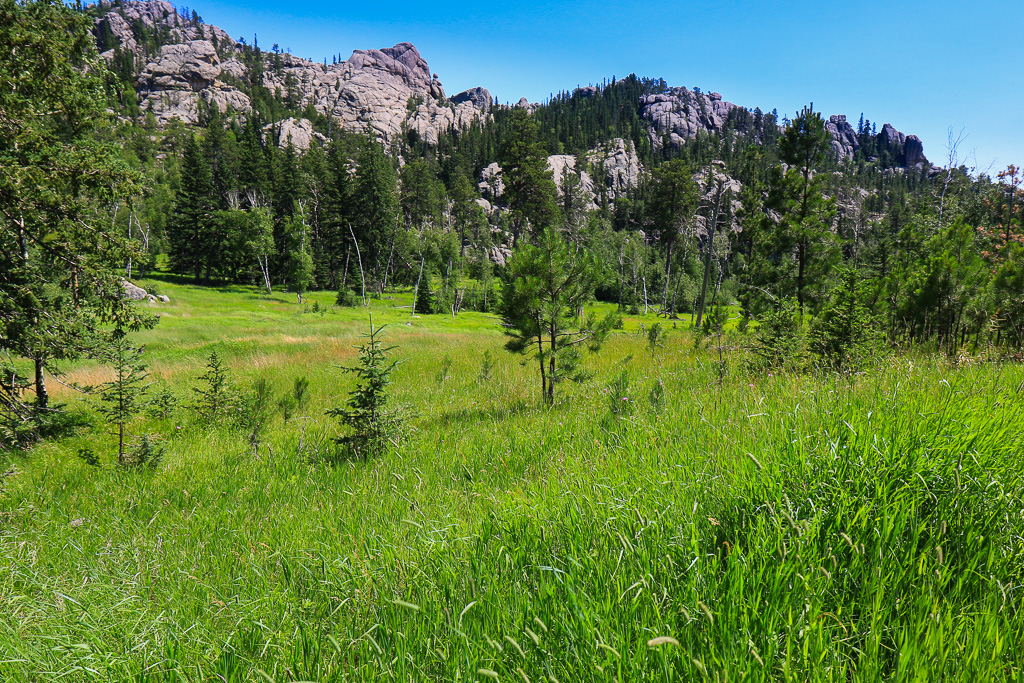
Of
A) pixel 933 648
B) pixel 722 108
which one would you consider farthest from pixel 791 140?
pixel 722 108

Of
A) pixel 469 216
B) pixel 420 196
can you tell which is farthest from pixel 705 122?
pixel 420 196

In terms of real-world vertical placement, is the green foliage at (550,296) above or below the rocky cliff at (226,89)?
below

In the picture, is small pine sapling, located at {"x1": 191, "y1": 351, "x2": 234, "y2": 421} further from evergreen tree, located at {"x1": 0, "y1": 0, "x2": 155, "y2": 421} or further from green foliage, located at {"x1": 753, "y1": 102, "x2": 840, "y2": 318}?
green foliage, located at {"x1": 753, "y1": 102, "x2": 840, "y2": 318}

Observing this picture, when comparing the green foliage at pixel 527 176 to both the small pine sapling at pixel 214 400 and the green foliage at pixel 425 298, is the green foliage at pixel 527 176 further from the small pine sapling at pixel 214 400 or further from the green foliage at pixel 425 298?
the small pine sapling at pixel 214 400

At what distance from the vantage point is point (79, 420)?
28.6 ft

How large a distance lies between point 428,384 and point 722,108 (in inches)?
9165

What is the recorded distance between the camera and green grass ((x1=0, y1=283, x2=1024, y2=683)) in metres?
1.31

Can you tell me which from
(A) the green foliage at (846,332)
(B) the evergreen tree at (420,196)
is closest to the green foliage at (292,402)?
(A) the green foliage at (846,332)

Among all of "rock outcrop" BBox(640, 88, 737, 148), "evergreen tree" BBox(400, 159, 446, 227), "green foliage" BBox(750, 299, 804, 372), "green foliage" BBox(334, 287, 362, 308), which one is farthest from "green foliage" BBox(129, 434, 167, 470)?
"rock outcrop" BBox(640, 88, 737, 148)

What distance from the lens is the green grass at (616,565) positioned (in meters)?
1.31

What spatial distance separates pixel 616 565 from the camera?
170 centimetres

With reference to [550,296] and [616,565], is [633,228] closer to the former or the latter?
[550,296]

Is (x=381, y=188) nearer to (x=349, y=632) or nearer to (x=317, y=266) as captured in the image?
(x=317, y=266)

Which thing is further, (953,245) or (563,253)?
(563,253)
